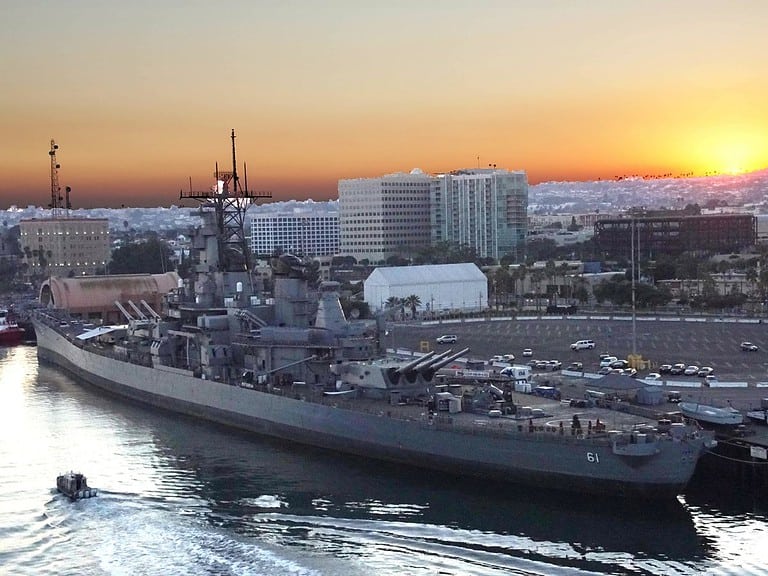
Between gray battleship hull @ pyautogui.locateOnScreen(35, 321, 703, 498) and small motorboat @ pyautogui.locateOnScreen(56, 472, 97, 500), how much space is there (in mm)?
7653

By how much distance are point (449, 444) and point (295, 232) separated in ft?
506

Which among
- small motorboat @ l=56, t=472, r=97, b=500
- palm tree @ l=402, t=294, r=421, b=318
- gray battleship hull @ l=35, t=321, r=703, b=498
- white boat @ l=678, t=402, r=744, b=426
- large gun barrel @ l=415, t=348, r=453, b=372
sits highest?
large gun barrel @ l=415, t=348, r=453, b=372

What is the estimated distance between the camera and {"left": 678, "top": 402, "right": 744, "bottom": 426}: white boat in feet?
94.1

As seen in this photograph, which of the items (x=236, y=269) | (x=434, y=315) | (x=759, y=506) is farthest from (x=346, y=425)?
(x=434, y=315)

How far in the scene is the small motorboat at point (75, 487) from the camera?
26417 mm

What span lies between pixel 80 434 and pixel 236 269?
11555 millimetres

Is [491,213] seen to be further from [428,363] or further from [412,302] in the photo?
[428,363]

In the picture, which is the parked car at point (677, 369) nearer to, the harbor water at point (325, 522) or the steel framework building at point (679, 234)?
the harbor water at point (325, 522)

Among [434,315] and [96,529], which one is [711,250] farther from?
[96,529]

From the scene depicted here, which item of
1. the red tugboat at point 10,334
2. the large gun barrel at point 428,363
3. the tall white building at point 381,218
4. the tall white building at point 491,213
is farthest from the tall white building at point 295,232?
the large gun barrel at point 428,363

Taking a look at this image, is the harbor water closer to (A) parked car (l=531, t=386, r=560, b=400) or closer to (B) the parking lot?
(A) parked car (l=531, t=386, r=560, b=400)

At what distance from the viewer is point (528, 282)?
86.6 metres

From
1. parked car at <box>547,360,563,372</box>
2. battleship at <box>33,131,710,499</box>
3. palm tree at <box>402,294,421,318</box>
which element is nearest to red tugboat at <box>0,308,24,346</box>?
battleship at <box>33,131,710,499</box>

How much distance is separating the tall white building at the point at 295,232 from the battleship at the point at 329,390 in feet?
415
